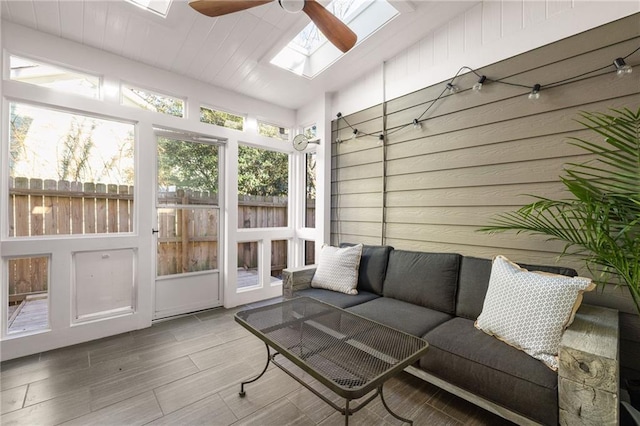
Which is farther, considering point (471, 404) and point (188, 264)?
point (188, 264)

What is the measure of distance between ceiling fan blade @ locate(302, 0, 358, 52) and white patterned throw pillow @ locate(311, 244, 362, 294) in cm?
186

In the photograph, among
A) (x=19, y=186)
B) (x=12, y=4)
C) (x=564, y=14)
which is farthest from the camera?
(x=19, y=186)

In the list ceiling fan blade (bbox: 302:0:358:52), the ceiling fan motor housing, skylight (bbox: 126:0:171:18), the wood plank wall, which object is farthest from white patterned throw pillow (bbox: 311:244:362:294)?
skylight (bbox: 126:0:171:18)

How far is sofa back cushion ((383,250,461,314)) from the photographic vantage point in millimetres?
2236

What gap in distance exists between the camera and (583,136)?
186 centimetres

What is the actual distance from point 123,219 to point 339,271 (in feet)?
7.76

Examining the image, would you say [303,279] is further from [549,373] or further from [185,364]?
[549,373]

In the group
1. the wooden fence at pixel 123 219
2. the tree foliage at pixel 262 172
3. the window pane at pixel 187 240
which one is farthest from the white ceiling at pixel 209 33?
the window pane at pixel 187 240

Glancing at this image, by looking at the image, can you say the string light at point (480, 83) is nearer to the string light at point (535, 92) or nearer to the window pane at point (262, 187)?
the string light at point (535, 92)

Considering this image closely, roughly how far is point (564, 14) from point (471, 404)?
2.75 metres

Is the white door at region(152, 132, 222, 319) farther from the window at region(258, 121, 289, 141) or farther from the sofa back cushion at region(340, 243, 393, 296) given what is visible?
the sofa back cushion at region(340, 243, 393, 296)

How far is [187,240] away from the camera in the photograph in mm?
3449

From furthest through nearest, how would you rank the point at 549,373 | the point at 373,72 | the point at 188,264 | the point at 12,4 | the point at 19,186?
the point at 188,264, the point at 373,72, the point at 19,186, the point at 12,4, the point at 549,373

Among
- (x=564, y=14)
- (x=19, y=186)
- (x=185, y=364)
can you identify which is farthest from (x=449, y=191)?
(x=19, y=186)
